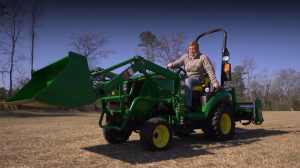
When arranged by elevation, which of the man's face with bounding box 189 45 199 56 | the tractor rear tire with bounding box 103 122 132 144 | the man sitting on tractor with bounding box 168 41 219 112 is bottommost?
the tractor rear tire with bounding box 103 122 132 144

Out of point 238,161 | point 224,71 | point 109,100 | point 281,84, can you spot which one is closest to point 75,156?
point 109,100

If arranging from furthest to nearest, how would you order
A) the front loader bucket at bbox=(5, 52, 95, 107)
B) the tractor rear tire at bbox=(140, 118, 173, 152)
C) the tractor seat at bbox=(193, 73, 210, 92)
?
the tractor seat at bbox=(193, 73, 210, 92)
the tractor rear tire at bbox=(140, 118, 173, 152)
the front loader bucket at bbox=(5, 52, 95, 107)

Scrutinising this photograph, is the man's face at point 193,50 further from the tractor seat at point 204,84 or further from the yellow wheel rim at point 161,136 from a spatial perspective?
the yellow wheel rim at point 161,136

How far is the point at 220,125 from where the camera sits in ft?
19.6

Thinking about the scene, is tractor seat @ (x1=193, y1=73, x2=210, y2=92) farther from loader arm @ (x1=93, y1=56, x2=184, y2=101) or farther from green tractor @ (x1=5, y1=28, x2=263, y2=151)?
loader arm @ (x1=93, y1=56, x2=184, y2=101)

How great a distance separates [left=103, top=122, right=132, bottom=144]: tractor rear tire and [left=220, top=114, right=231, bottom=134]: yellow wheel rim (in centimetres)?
236

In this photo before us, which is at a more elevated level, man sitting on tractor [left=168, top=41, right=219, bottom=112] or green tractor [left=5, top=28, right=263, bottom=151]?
man sitting on tractor [left=168, top=41, right=219, bottom=112]

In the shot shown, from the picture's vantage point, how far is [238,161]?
381 centimetres

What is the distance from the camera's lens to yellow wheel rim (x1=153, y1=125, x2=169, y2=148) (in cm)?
461

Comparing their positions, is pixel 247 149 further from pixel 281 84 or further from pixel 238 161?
pixel 281 84

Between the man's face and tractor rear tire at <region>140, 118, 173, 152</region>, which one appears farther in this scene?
the man's face

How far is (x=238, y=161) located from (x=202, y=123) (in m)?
2.16

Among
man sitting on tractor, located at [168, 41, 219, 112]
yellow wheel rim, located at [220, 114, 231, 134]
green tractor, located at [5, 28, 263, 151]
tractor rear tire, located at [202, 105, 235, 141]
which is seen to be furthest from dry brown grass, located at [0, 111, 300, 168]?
man sitting on tractor, located at [168, 41, 219, 112]

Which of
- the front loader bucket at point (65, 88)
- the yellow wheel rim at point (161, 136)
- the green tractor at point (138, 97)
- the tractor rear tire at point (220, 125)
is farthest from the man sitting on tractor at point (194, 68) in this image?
the front loader bucket at point (65, 88)
